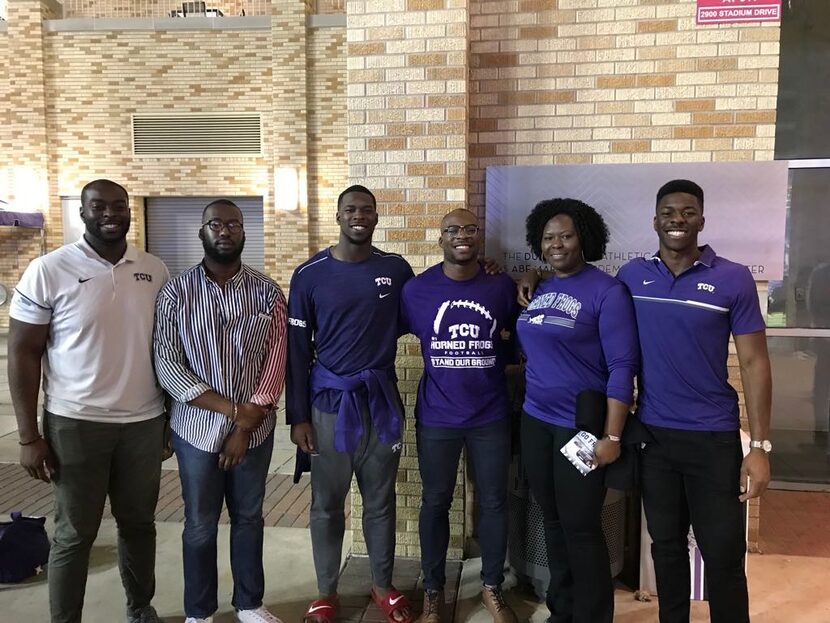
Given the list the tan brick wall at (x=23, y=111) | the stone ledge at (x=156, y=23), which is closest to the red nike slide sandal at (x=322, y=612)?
the stone ledge at (x=156, y=23)

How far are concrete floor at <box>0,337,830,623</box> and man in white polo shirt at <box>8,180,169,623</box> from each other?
0.68 m

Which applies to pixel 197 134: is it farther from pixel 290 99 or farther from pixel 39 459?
pixel 39 459

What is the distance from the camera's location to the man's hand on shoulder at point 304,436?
301cm

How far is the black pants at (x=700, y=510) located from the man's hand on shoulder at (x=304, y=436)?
57.5 inches

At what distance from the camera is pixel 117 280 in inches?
107

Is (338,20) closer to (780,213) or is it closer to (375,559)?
(780,213)

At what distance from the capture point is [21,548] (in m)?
3.68

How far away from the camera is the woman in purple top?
8.25ft

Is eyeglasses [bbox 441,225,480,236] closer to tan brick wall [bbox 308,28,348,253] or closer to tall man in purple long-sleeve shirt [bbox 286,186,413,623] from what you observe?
tall man in purple long-sleeve shirt [bbox 286,186,413,623]

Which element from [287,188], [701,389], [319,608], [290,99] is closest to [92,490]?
[319,608]

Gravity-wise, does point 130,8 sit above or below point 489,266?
above

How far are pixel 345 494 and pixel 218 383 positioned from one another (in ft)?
2.75

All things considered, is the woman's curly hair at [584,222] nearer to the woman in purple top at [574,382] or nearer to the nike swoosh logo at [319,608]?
the woman in purple top at [574,382]

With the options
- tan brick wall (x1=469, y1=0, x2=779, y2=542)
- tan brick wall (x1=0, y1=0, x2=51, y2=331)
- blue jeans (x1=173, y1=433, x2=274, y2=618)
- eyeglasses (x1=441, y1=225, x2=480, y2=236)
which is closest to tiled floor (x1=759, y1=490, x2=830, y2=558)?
tan brick wall (x1=469, y1=0, x2=779, y2=542)
